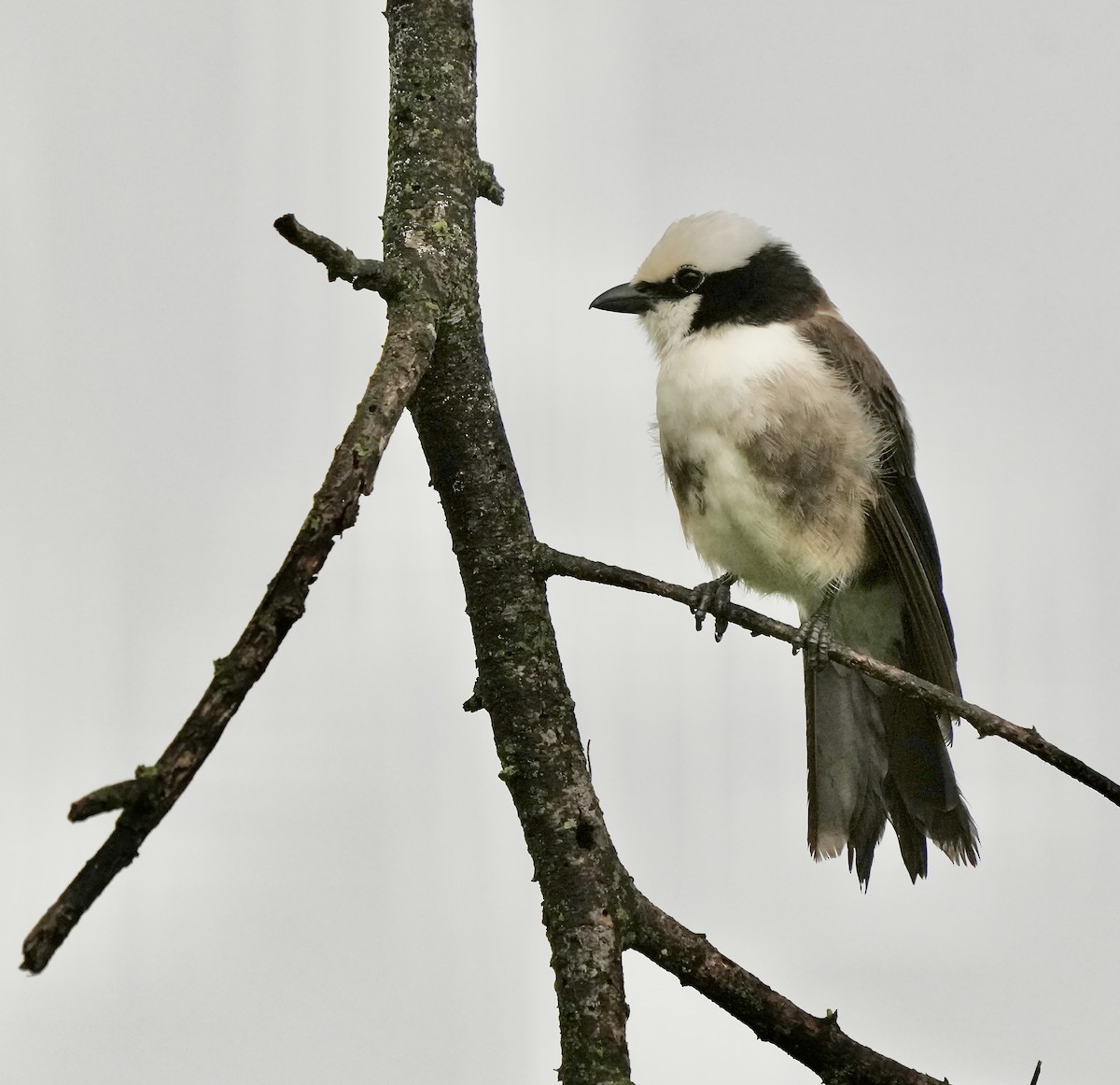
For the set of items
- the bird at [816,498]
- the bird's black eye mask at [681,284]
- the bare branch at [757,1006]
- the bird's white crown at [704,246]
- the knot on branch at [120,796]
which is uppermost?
the bird's white crown at [704,246]

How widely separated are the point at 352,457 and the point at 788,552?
5.57 feet

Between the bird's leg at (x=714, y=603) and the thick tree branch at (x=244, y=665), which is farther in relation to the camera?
the bird's leg at (x=714, y=603)

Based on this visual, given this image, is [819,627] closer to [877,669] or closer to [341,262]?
[877,669]

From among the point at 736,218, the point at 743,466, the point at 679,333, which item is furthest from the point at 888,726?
the point at 736,218

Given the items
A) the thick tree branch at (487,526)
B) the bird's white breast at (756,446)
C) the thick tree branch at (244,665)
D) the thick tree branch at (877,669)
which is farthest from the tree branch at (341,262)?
the bird's white breast at (756,446)

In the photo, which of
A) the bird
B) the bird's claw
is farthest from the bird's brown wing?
the bird's claw

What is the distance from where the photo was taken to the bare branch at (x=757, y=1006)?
9.04 feet

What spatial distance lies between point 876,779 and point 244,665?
7.99 feet

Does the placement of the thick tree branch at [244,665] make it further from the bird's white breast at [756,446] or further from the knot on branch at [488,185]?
the bird's white breast at [756,446]

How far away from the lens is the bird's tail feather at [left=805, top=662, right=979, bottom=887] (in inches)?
147

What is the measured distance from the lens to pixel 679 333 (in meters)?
3.83

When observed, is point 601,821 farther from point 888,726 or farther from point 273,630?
point 888,726

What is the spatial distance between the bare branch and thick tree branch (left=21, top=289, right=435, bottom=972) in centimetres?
115

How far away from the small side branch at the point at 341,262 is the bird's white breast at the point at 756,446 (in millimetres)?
1129
